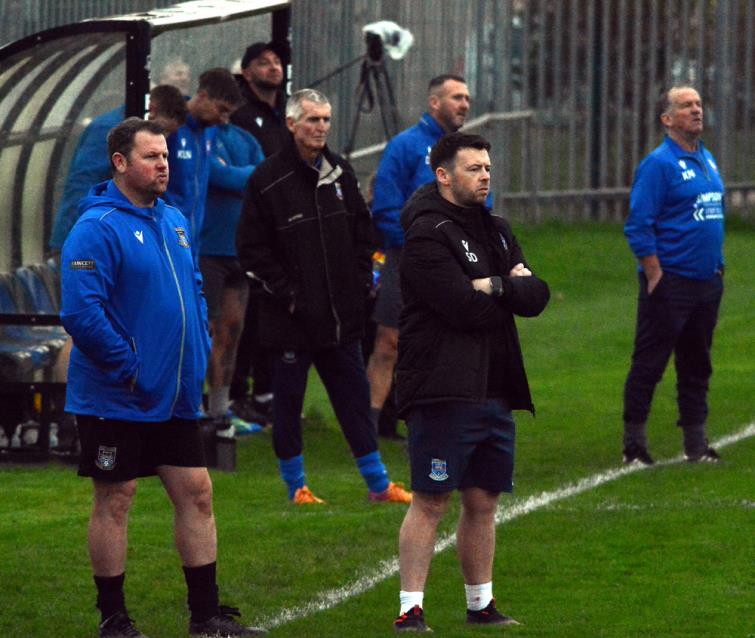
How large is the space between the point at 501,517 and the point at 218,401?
2.74 metres

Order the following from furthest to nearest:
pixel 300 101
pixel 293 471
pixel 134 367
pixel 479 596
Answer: pixel 293 471, pixel 300 101, pixel 479 596, pixel 134 367

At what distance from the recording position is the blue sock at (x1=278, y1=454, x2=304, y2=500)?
9930mm

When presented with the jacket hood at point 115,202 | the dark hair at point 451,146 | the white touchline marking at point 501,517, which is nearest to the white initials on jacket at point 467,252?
the dark hair at point 451,146

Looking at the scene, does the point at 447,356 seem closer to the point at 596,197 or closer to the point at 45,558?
the point at 45,558

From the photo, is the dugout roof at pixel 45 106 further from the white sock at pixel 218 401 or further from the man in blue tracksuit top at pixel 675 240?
the man in blue tracksuit top at pixel 675 240

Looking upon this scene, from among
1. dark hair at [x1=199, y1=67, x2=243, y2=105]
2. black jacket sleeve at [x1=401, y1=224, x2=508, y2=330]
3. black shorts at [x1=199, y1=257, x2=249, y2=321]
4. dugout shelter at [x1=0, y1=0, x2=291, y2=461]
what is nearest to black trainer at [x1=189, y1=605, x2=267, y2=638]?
black jacket sleeve at [x1=401, y1=224, x2=508, y2=330]

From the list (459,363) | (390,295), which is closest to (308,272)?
(390,295)

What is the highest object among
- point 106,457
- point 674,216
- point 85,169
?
point 85,169

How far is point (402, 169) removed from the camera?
36.3 feet

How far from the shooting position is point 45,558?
858 centimetres

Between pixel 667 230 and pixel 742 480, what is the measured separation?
142 cm

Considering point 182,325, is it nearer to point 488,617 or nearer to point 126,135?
point 126,135

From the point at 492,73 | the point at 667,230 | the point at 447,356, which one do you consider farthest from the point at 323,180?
the point at 492,73

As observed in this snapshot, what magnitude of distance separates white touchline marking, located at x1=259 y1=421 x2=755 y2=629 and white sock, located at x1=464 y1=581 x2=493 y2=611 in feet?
2.16
